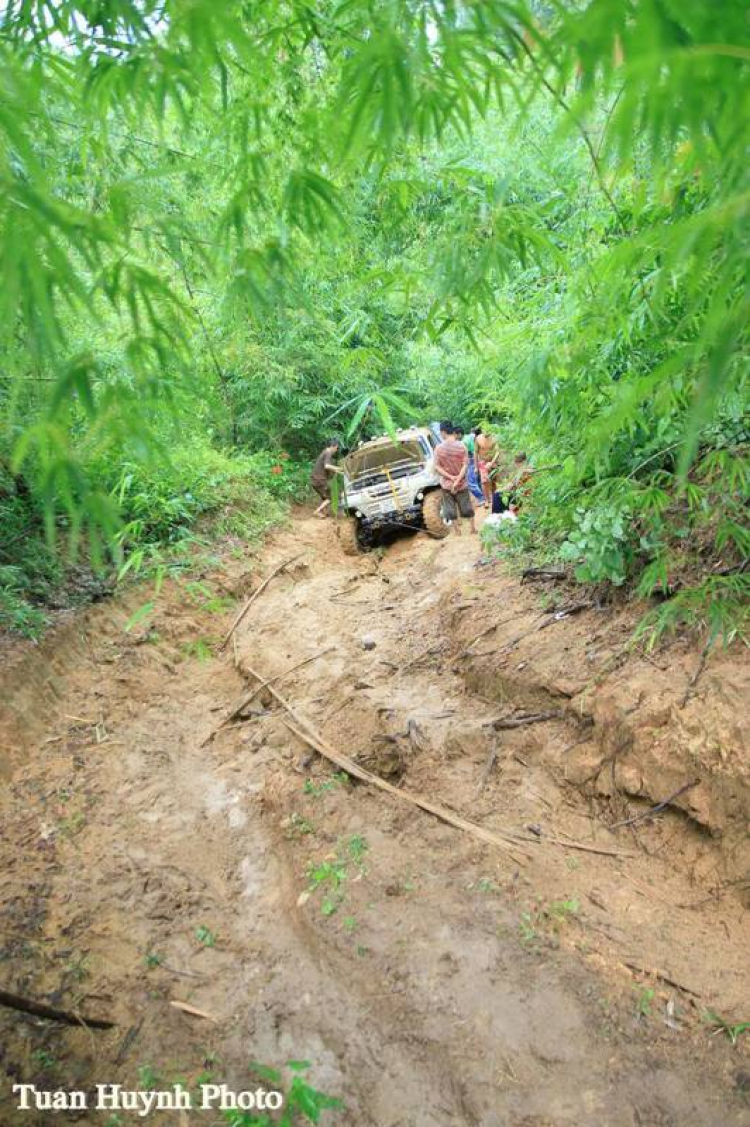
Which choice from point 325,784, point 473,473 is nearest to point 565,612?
point 325,784

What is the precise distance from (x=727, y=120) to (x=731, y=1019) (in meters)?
3.02

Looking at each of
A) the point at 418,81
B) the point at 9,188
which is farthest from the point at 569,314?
the point at 9,188

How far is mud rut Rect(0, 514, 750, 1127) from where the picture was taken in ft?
7.43

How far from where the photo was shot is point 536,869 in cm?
299

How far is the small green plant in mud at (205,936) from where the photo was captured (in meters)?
2.90

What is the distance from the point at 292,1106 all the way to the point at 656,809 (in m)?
2.06

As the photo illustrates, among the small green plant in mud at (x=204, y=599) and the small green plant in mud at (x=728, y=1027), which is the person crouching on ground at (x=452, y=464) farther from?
the small green plant in mud at (x=728, y=1027)

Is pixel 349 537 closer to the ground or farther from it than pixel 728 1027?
closer to the ground

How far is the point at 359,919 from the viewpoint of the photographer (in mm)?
2932

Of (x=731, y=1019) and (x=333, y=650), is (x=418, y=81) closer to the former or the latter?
(x=731, y=1019)

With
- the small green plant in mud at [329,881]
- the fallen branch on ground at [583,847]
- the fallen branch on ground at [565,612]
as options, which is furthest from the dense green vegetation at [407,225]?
the small green plant in mud at [329,881]

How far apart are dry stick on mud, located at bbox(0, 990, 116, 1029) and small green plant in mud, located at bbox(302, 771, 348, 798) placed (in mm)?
1581

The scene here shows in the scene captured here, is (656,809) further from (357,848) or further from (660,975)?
(357,848)

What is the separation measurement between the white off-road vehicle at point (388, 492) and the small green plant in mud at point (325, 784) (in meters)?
5.42
